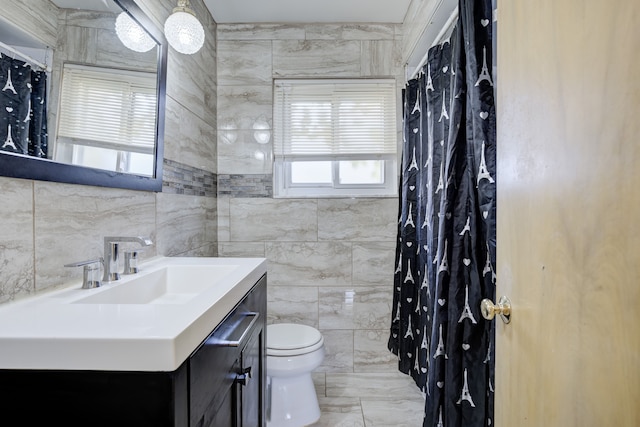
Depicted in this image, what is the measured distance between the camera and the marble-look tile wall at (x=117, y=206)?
769 mm

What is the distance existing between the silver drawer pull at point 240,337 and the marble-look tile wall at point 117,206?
51 cm

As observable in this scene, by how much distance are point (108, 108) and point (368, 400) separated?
78.4 inches

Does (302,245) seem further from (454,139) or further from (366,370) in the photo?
(454,139)

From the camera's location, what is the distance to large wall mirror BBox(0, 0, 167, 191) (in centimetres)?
75

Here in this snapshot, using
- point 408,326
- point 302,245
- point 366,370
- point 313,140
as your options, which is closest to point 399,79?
point 313,140

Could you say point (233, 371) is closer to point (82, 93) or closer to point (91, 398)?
point (91, 398)

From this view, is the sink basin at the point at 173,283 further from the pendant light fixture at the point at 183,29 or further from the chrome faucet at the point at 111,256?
the pendant light fixture at the point at 183,29

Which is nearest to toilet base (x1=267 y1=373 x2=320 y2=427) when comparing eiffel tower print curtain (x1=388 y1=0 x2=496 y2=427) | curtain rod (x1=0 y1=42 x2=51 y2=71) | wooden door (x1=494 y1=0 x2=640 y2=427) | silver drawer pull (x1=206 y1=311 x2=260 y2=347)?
eiffel tower print curtain (x1=388 y1=0 x2=496 y2=427)

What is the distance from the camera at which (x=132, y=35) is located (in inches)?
47.1

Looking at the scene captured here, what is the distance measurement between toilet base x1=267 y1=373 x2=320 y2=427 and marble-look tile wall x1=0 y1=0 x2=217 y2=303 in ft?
2.86

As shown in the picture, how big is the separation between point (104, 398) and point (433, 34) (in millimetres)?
1987

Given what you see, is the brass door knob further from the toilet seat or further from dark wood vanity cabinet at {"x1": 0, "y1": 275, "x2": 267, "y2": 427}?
the toilet seat

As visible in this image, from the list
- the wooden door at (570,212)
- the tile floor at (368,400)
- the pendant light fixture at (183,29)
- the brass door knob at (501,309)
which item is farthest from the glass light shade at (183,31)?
the tile floor at (368,400)

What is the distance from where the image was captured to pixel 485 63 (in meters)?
1.08
